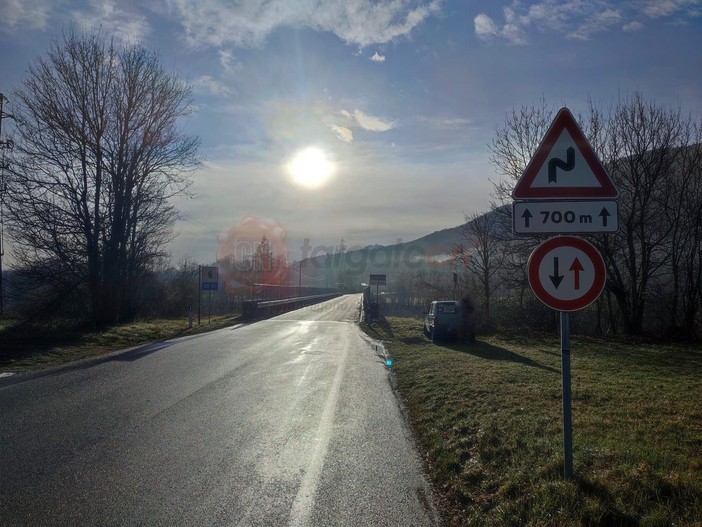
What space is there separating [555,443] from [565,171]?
2.92m

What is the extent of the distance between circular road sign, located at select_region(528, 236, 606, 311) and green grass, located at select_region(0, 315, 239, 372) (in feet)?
38.8

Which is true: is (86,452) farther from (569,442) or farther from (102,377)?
(102,377)

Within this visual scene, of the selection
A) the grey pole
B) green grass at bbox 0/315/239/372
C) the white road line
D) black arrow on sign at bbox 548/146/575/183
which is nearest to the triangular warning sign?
black arrow on sign at bbox 548/146/575/183

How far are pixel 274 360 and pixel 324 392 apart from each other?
463 cm

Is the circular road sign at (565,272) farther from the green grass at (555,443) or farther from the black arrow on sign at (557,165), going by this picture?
the green grass at (555,443)

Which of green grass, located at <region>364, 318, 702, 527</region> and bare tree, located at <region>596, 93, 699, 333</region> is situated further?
bare tree, located at <region>596, 93, 699, 333</region>

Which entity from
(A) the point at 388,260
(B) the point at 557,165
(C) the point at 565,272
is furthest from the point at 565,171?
(A) the point at 388,260

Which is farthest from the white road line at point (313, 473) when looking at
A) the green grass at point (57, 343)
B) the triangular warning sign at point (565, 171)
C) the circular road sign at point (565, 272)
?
the green grass at point (57, 343)

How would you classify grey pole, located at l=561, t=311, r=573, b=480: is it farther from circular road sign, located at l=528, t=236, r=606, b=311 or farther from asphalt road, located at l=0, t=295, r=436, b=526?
asphalt road, located at l=0, t=295, r=436, b=526

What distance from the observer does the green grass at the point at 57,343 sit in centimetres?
1359

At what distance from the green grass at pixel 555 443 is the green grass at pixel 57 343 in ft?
29.1

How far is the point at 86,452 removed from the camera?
578 cm

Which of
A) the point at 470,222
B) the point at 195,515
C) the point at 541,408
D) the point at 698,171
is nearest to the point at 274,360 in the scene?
the point at 541,408

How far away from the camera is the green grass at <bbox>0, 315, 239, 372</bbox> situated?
13586 millimetres
